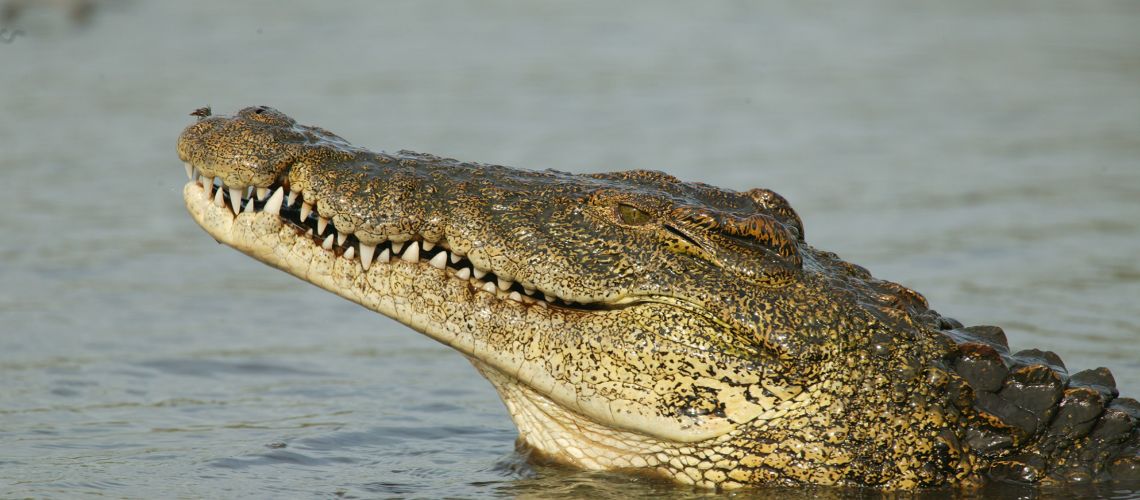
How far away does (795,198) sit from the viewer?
10594 millimetres

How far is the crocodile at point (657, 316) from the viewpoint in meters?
4.54

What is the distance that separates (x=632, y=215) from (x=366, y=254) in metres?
0.94

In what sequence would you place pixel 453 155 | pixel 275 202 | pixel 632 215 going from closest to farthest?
1. pixel 275 202
2. pixel 632 215
3. pixel 453 155

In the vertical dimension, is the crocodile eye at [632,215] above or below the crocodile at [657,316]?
above

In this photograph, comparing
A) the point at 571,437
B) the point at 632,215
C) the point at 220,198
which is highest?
the point at 632,215

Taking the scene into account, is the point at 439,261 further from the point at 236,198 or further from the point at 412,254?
the point at 236,198

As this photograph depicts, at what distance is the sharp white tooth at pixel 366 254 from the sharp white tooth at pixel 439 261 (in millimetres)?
203

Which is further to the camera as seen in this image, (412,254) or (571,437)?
(571,437)

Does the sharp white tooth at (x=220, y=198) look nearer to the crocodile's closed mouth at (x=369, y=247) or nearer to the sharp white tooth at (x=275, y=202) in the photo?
the crocodile's closed mouth at (x=369, y=247)

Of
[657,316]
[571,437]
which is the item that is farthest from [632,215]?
[571,437]

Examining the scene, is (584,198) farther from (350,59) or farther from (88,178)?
(350,59)

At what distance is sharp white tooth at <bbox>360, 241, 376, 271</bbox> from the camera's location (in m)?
4.57

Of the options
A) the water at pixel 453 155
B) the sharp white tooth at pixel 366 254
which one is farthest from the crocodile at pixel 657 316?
the water at pixel 453 155

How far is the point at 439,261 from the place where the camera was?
461cm
